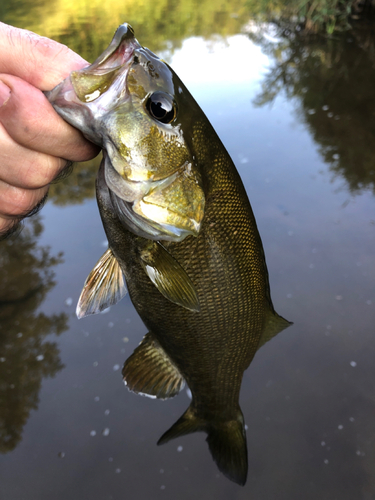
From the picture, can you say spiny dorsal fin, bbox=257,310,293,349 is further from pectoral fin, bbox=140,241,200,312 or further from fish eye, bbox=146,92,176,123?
fish eye, bbox=146,92,176,123

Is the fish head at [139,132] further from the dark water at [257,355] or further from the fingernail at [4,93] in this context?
the dark water at [257,355]

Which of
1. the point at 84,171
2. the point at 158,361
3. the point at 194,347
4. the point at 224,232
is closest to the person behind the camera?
the point at 224,232

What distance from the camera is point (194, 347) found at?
1.59 meters

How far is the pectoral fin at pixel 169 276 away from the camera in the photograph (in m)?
1.26

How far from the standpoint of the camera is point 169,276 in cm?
127

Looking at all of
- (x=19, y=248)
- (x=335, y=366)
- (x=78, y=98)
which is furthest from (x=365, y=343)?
(x=19, y=248)

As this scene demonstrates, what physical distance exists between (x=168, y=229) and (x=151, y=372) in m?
0.83

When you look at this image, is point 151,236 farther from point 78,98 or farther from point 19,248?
point 19,248

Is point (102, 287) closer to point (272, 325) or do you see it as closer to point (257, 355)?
point (272, 325)

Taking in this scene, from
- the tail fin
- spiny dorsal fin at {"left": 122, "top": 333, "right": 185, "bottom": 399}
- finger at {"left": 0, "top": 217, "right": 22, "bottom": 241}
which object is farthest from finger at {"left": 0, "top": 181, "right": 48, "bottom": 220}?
the tail fin

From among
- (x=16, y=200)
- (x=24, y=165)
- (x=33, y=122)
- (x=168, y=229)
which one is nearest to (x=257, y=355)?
(x=168, y=229)

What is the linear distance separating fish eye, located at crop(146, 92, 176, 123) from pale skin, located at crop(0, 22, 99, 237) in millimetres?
203

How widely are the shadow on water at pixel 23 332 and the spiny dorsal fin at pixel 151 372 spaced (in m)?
1.72

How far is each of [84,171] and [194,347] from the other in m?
5.29
